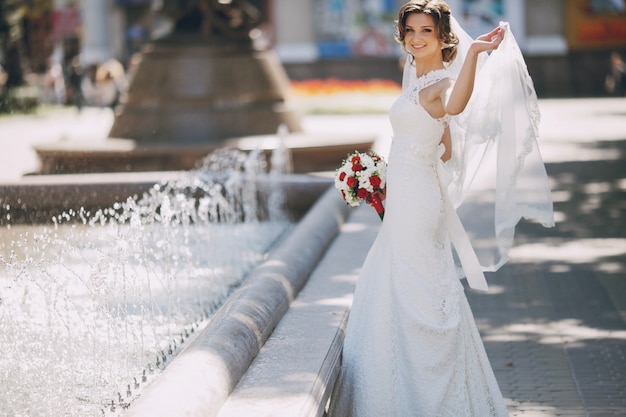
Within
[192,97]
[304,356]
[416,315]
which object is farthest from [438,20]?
[192,97]

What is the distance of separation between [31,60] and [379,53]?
1801 cm

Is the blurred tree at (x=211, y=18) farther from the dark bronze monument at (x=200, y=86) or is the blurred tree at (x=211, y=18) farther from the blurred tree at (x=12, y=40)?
the blurred tree at (x=12, y=40)

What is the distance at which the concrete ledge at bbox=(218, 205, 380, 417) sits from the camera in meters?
4.60

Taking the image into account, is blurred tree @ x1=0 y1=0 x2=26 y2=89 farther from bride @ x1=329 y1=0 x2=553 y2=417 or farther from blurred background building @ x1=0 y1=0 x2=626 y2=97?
bride @ x1=329 y1=0 x2=553 y2=417

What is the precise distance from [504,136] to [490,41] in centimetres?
50

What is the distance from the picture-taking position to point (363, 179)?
18.4 feet

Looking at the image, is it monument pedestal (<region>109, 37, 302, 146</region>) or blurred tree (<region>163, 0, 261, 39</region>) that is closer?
monument pedestal (<region>109, 37, 302, 146</region>)

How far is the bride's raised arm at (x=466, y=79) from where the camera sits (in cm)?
506

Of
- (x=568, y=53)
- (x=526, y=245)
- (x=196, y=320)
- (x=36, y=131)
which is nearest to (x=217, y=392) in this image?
(x=196, y=320)

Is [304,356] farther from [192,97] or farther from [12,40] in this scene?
[12,40]

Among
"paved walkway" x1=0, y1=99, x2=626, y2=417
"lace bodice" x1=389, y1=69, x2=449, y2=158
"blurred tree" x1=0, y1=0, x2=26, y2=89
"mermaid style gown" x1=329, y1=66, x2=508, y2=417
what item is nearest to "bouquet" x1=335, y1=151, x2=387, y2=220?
"mermaid style gown" x1=329, y1=66, x2=508, y2=417

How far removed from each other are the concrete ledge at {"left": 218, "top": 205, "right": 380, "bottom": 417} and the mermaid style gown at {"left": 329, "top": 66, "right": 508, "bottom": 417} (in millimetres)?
231

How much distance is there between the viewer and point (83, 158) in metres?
14.9

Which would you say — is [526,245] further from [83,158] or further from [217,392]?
[217,392]
